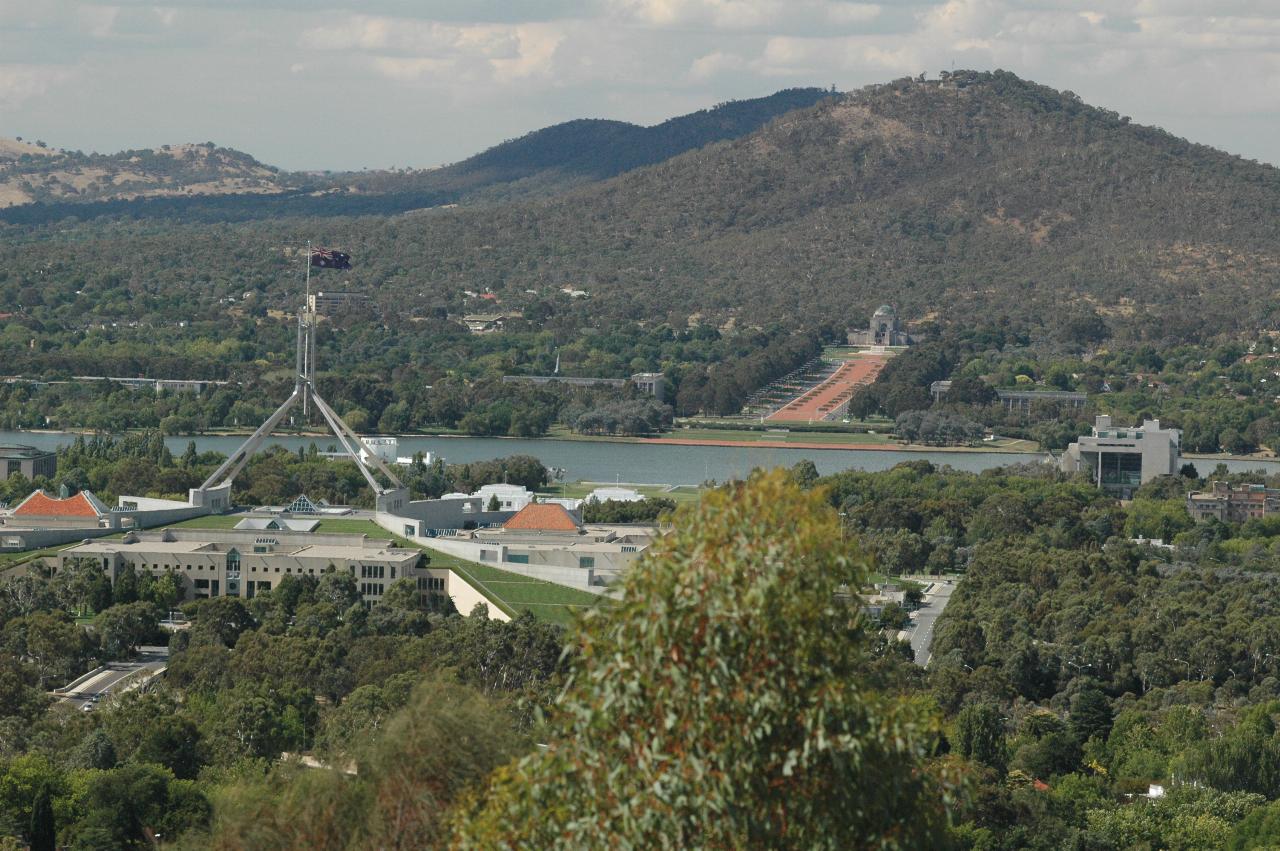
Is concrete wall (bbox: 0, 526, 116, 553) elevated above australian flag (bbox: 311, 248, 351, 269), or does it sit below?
below

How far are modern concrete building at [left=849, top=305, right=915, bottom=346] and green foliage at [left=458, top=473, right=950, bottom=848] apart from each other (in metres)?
104

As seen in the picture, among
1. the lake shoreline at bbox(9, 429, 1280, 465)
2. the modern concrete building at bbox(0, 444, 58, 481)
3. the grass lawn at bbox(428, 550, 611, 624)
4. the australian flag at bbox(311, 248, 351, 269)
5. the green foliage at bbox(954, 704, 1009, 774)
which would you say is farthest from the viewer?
the lake shoreline at bbox(9, 429, 1280, 465)

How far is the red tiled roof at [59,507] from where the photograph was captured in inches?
1688

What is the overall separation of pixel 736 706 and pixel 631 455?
64.9 meters

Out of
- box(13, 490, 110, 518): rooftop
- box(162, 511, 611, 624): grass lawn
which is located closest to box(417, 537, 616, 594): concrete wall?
box(162, 511, 611, 624): grass lawn

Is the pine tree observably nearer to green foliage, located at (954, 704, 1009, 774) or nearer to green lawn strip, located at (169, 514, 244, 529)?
green foliage, located at (954, 704, 1009, 774)

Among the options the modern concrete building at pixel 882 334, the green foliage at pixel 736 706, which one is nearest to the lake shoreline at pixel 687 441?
the modern concrete building at pixel 882 334

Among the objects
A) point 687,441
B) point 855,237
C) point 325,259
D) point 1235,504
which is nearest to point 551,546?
point 325,259

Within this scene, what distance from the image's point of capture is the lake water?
71.2m

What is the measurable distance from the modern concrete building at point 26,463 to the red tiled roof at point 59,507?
596 inches

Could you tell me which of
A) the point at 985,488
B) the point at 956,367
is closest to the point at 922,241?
the point at 956,367

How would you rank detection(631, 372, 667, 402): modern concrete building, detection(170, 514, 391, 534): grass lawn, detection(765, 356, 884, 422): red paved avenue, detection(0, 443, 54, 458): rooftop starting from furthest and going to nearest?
1. detection(631, 372, 667, 402): modern concrete building
2. detection(765, 356, 884, 422): red paved avenue
3. detection(0, 443, 54, 458): rooftop
4. detection(170, 514, 391, 534): grass lawn

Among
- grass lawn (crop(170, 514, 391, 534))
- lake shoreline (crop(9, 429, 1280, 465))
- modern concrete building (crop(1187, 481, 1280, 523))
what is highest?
grass lawn (crop(170, 514, 391, 534))

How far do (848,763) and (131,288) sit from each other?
115 meters
